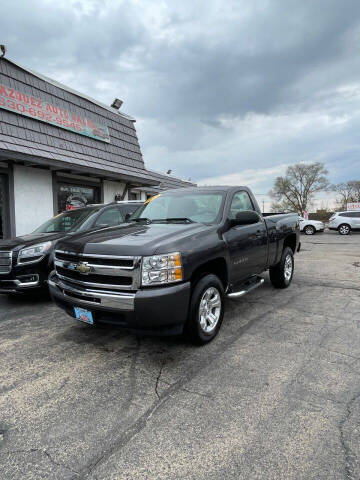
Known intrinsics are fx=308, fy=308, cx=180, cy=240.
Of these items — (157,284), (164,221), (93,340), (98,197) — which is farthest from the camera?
(98,197)

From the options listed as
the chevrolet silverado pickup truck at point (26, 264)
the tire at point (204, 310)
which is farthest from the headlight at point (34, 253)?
the tire at point (204, 310)

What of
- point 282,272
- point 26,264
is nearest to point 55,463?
point 26,264

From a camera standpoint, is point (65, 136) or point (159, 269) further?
point (65, 136)

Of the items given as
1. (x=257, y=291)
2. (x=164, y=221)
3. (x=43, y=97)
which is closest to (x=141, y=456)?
(x=164, y=221)

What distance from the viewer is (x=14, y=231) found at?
8.95 m

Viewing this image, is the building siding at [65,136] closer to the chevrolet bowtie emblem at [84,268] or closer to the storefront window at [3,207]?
the storefront window at [3,207]

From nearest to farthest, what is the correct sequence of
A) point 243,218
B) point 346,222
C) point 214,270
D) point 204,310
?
point 204,310 → point 214,270 → point 243,218 → point 346,222

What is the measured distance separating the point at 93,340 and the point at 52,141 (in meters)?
8.02

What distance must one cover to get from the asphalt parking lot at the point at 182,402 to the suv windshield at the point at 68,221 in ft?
7.85

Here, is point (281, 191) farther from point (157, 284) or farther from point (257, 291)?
point (157, 284)

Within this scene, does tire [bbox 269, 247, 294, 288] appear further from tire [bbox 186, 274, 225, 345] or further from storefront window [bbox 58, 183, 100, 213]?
storefront window [bbox 58, 183, 100, 213]

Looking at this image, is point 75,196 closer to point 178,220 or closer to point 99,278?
point 178,220

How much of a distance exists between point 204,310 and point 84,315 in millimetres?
1282

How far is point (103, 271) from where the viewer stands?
3.08 m
